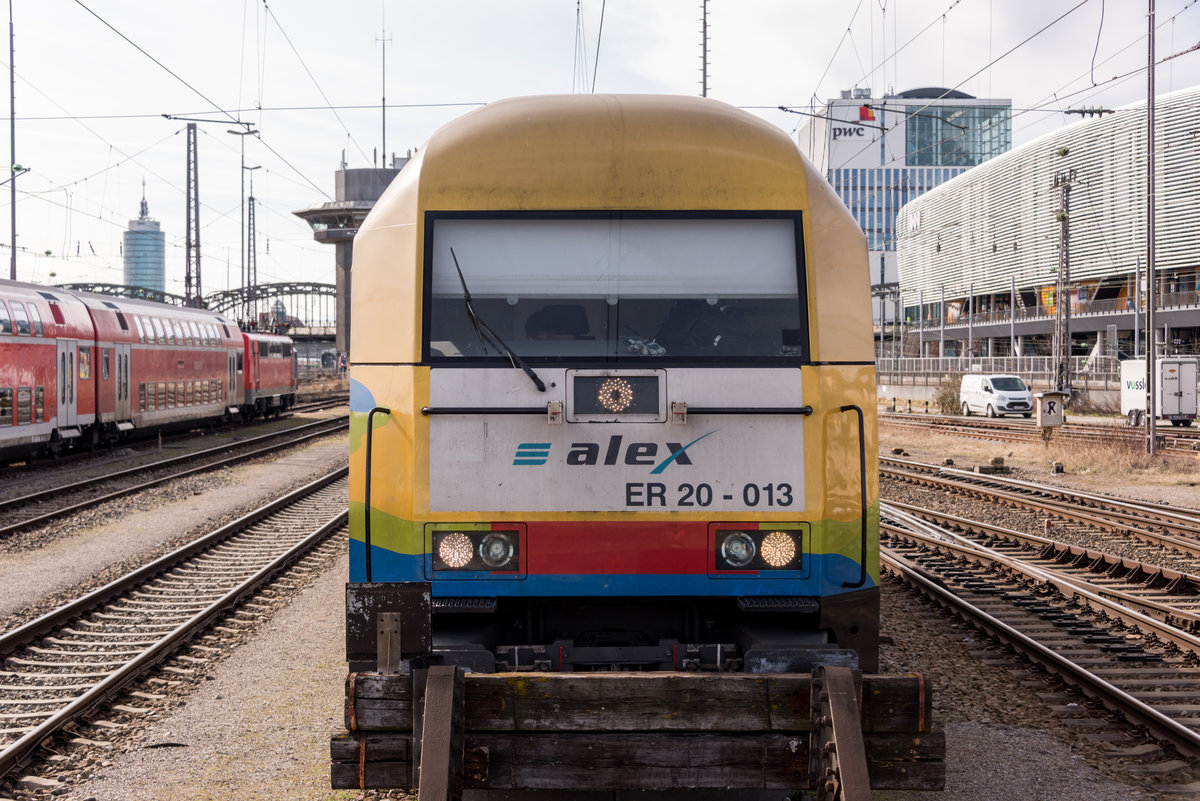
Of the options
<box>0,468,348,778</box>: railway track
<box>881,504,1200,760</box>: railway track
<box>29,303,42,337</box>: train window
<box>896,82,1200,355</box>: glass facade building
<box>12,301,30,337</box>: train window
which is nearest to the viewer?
<box>0,468,348,778</box>: railway track

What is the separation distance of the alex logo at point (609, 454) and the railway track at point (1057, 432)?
78.1ft

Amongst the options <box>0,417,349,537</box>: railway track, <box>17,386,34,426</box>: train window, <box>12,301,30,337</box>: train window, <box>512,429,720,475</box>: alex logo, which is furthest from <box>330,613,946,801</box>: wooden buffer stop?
<box>17,386,34,426</box>: train window

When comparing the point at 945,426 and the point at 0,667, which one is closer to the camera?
the point at 0,667

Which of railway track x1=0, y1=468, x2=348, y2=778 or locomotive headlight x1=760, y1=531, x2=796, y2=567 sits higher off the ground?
locomotive headlight x1=760, y1=531, x2=796, y2=567

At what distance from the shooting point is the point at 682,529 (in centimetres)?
469

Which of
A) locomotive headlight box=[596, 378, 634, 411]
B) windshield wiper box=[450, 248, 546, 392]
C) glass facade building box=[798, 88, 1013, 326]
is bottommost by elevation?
locomotive headlight box=[596, 378, 634, 411]

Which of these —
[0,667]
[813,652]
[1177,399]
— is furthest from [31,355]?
[1177,399]

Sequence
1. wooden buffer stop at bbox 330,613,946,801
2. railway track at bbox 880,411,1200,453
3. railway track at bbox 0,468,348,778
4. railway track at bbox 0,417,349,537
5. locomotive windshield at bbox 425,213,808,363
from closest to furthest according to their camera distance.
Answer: wooden buffer stop at bbox 330,613,946,801 < locomotive windshield at bbox 425,213,808,363 < railway track at bbox 0,468,348,778 < railway track at bbox 0,417,349,537 < railway track at bbox 880,411,1200,453

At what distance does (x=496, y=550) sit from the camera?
468cm

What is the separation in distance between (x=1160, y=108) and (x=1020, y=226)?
58.5ft

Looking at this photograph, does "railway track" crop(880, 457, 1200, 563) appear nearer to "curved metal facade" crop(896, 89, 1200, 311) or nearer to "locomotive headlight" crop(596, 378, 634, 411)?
"locomotive headlight" crop(596, 378, 634, 411)

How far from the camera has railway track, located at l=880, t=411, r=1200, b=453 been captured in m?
27.0

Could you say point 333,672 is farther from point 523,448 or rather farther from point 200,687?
point 523,448

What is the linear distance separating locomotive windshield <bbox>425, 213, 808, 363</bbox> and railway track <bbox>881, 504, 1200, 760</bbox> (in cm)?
377
